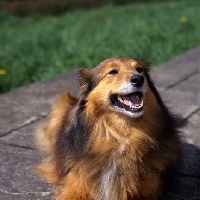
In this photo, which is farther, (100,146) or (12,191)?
(12,191)

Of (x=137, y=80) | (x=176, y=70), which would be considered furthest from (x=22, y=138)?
(x=176, y=70)

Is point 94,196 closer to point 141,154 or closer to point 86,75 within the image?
point 141,154

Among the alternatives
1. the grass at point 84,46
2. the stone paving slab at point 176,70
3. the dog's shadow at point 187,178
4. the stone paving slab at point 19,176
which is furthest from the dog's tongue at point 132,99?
the grass at point 84,46

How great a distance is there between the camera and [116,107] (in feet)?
10.5

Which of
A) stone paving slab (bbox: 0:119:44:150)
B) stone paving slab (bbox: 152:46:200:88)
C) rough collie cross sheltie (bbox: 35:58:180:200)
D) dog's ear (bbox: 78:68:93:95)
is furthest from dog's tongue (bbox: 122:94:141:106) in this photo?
stone paving slab (bbox: 152:46:200:88)

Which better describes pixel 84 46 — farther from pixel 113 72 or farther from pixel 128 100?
pixel 128 100

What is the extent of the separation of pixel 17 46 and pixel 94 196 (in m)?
6.97

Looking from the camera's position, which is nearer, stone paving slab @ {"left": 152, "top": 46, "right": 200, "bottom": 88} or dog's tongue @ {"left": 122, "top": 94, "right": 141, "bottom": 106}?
dog's tongue @ {"left": 122, "top": 94, "right": 141, "bottom": 106}

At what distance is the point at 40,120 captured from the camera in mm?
5301

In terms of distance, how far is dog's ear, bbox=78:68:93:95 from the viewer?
3387 millimetres

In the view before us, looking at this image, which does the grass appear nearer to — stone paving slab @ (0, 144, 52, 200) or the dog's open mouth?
stone paving slab @ (0, 144, 52, 200)

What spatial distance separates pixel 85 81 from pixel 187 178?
1.09 meters

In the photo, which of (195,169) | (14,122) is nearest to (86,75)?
(195,169)

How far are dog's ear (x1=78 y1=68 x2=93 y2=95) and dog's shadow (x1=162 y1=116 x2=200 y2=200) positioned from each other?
882 millimetres
